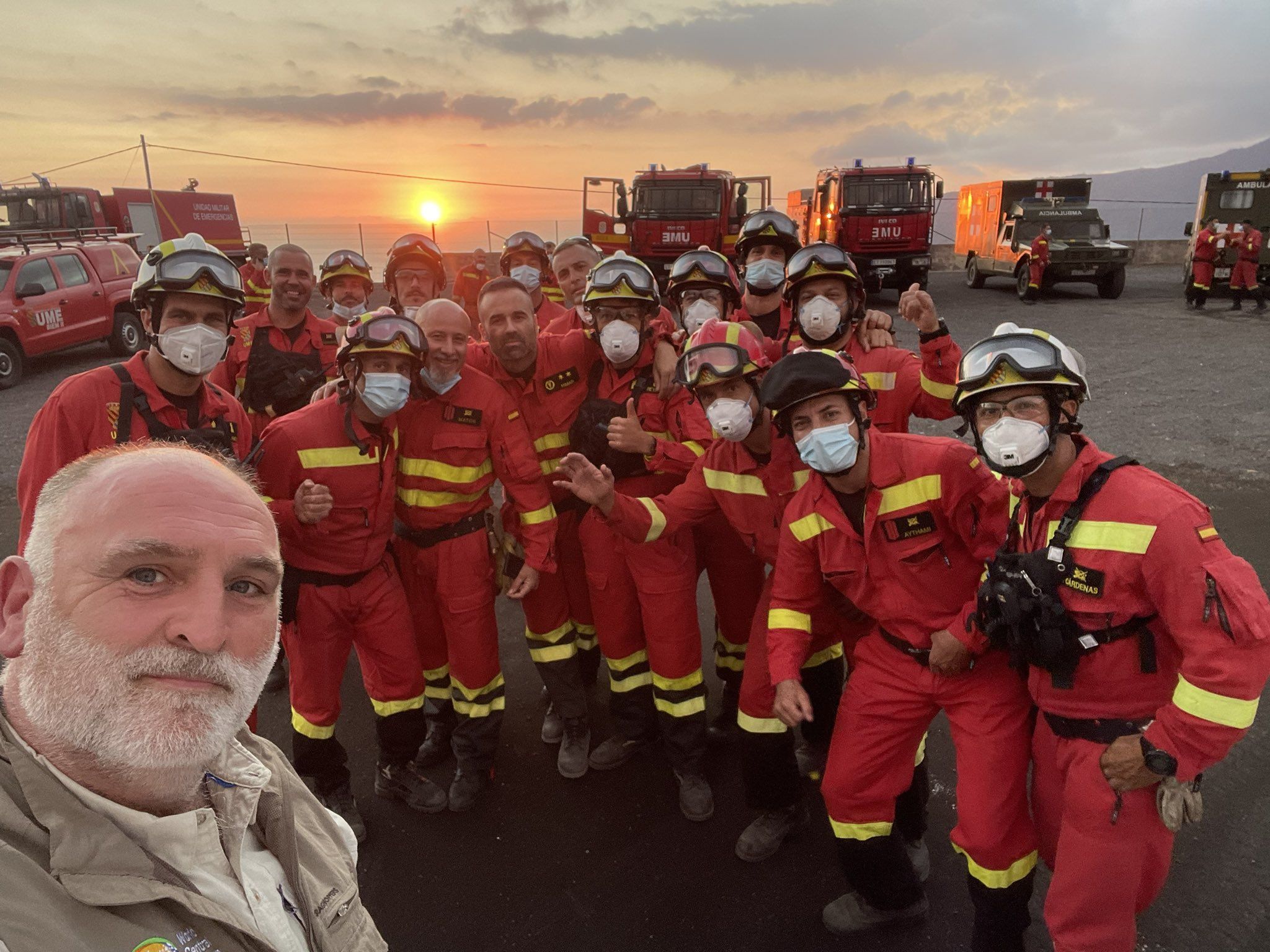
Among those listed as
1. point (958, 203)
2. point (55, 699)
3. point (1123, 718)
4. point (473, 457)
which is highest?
point (958, 203)

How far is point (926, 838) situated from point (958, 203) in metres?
24.7

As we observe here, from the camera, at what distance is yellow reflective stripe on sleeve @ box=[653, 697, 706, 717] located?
12.3ft

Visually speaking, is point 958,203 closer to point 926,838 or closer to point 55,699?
point 926,838

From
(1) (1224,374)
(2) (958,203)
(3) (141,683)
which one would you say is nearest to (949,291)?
(2) (958,203)

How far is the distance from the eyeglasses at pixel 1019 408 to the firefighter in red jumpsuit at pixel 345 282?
16.3ft

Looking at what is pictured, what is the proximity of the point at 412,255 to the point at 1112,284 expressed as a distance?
18.5 metres

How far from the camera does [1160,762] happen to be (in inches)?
81.4

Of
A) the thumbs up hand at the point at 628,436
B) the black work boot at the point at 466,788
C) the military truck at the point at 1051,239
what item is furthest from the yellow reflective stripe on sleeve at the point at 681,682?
the military truck at the point at 1051,239

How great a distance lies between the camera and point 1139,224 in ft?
99.0

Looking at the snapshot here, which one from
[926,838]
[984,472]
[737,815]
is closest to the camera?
[984,472]

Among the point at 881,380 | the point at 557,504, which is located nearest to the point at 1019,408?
the point at 881,380

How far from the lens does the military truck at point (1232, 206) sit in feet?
55.6

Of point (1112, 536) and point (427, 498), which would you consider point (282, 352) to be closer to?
point (427, 498)

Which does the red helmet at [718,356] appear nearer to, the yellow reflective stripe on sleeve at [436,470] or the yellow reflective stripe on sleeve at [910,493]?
the yellow reflective stripe on sleeve at [910,493]
